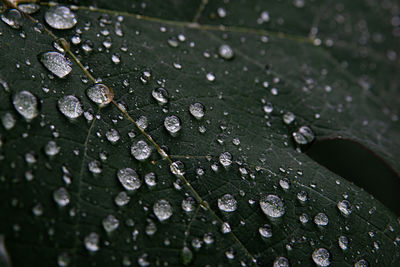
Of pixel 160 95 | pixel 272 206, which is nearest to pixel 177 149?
pixel 160 95

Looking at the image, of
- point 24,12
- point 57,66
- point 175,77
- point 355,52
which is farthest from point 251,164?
point 355,52

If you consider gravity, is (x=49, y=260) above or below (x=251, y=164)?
below

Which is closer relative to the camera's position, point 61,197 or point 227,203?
point 61,197

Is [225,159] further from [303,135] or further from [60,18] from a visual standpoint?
[60,18]

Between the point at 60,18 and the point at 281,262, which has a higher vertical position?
the point at 60,18

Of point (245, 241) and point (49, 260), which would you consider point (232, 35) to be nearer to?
point (245, 241)

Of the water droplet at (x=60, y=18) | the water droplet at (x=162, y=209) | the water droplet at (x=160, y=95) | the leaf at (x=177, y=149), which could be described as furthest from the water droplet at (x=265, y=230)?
the water droplet at (x=60, y=18)

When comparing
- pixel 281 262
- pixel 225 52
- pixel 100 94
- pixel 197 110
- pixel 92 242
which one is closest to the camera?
pixel 92 242
